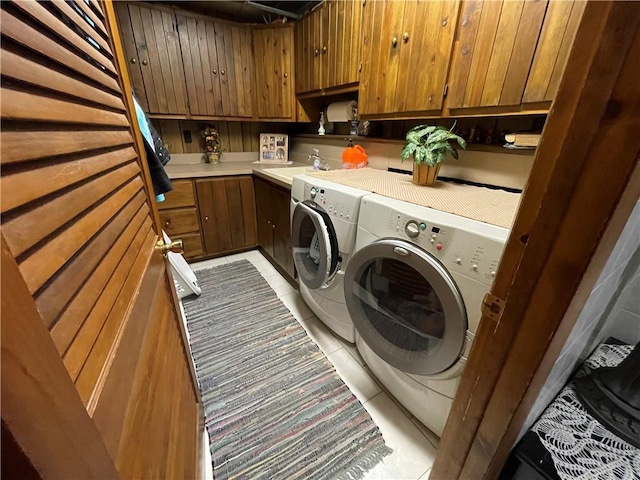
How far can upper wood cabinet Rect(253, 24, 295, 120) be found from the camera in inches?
90.2

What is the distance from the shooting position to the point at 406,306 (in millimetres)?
1016

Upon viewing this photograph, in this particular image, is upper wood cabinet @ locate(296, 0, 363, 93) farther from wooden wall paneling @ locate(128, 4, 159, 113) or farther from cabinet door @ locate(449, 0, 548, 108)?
wooden wall paneling @ locate(128, 4, 159, 113)

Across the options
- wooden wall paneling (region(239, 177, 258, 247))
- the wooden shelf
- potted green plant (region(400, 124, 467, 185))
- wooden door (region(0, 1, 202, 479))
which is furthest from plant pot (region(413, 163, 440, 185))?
wooden wall paneling (region(239, 177, 258, 247))

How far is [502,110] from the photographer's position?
3.64ft

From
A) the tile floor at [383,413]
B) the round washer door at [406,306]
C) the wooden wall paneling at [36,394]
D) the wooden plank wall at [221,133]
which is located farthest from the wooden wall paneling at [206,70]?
the wooden wall paneling at [36,394]

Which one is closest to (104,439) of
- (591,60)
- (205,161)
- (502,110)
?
(591,60)

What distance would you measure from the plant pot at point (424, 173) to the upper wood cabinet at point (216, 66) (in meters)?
1.97

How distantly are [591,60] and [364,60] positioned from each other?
5.03 ft

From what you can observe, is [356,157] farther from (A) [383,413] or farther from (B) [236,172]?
(A) [383,413]

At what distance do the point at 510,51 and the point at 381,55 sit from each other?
70 cm

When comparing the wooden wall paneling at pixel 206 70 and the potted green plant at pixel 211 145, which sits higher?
the wooden wall paneling at pixel 206 70

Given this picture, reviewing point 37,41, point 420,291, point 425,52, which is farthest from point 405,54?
point 37,41

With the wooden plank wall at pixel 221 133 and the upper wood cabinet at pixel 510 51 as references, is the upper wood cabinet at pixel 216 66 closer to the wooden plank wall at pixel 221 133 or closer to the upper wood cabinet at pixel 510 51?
the wooden plank wall at pixel 221 133

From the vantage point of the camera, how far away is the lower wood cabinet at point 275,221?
198 cm
